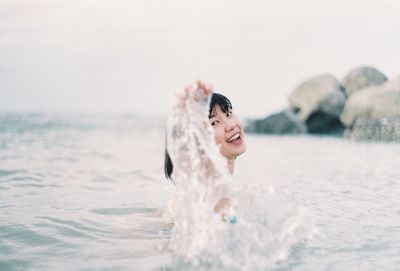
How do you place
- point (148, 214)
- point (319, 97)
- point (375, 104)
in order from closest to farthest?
point (148, 214)
point (375, 104)
point (319, 97)

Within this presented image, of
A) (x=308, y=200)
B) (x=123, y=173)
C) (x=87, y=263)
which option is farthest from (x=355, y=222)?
(x=123, y=173)

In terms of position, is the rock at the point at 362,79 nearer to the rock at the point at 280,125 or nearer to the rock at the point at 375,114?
the rock at the point at 280,125

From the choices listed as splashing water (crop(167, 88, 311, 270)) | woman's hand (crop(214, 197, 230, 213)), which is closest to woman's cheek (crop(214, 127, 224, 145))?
splashing water (crop(167, 88, 311, 270))

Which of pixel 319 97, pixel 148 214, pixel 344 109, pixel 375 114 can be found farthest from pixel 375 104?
pixel 148 214

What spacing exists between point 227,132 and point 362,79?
71.4ft

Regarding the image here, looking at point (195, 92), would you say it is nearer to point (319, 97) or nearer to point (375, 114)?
point (375, 114)

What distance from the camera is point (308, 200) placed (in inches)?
253

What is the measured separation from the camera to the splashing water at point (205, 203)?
3662mm

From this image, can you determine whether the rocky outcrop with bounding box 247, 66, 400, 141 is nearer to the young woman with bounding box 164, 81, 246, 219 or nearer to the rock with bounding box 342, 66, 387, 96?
the rock with bounding box 342, 66, 387, 96

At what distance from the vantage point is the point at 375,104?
20438 millimetres

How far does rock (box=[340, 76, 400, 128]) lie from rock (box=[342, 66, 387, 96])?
10.9 ft

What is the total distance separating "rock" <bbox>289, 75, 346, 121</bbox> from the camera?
77.9 ft

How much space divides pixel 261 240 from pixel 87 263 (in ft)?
3.68

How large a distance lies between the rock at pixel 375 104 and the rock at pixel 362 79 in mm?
3315
